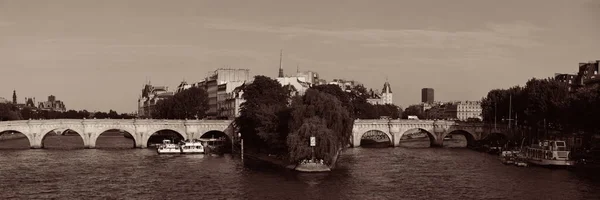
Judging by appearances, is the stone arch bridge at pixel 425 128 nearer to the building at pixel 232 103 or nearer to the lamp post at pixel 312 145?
the building at pixel 232 103

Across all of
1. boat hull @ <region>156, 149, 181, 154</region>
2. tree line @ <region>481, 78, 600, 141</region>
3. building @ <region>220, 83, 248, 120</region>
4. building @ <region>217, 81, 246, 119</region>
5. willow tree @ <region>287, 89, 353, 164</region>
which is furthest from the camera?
building @ <region>217, 81, 246, 119</region>

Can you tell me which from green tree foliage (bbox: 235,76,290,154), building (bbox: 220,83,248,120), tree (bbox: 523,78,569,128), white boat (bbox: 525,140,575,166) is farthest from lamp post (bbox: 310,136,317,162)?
building (bbox: 220,83,248,120)

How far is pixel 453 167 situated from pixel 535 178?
36.0 ft

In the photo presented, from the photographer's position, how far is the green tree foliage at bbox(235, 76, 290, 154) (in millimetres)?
77188

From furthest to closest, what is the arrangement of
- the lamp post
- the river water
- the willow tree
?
1. the willow tree
2. the lamp post
3. the river water

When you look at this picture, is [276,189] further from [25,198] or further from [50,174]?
[50,174]

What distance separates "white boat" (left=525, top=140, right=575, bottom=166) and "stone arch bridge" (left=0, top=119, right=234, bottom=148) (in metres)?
44.7

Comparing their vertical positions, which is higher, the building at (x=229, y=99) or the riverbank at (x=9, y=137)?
the building at (x=229, y=99)

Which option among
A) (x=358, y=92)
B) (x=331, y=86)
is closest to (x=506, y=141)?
(x=331, y=86)

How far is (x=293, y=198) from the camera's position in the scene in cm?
5266

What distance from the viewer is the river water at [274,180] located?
5506 cm

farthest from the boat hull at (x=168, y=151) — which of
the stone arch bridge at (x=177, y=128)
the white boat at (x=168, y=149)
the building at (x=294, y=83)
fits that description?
→ the building at (x=294, y=83)

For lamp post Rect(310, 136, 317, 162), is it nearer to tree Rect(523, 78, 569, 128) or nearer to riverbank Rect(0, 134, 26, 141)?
tree Rect(523, 78, 569, 128)

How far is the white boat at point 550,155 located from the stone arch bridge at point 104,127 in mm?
44674
